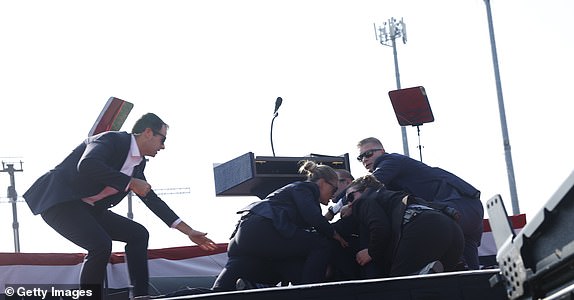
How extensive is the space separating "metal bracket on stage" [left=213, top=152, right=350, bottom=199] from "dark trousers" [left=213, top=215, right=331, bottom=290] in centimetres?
149

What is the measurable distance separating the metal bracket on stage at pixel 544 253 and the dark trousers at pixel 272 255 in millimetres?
2837

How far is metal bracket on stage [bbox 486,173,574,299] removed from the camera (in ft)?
8.07

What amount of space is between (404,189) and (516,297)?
3.60 metres

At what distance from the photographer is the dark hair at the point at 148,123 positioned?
574 cm

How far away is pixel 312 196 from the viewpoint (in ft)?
19.3

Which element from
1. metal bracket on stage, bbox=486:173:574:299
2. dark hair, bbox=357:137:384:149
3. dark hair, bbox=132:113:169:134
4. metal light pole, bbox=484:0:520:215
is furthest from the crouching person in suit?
metal light pole, bbox=484:0:520:215

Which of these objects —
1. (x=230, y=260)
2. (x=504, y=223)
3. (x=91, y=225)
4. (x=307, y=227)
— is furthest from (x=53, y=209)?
(x=504, y=223)

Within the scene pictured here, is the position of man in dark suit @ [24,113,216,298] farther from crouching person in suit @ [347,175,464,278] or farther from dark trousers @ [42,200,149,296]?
crouching person in suit @ [347,175,464,278]

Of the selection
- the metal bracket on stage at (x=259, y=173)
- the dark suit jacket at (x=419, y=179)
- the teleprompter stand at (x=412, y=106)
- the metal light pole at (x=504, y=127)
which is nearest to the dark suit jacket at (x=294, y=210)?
the dark suit jacket at (x=419, y=179)

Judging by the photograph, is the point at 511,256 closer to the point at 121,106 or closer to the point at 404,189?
the point at 404,189

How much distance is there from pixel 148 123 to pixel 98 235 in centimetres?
77

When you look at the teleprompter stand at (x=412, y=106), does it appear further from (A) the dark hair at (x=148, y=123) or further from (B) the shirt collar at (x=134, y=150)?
(B) the shirt collar at (x=134, y=150)

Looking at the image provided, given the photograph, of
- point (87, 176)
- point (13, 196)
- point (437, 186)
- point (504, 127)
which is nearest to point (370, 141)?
point (437, 186)

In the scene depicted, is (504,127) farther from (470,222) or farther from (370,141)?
(470,222)
